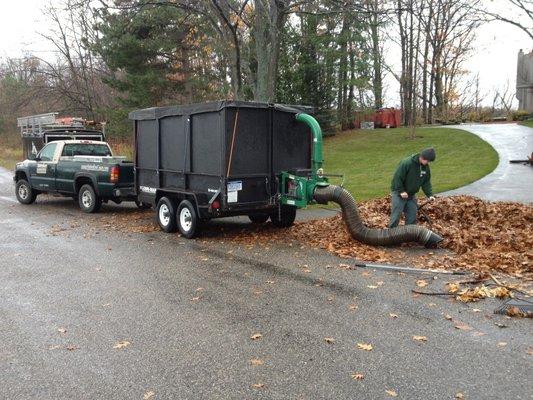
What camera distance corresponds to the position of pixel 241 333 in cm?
535

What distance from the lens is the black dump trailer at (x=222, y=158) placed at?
32.3 ft

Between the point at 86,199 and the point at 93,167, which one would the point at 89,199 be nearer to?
the point at 86,199

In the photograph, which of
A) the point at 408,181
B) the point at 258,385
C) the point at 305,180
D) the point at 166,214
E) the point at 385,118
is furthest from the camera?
the point at 385,118

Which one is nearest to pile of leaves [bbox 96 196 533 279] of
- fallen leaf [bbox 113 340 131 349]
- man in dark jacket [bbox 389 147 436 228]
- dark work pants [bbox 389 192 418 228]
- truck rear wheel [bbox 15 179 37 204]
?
dark work pants [bbox 389 192 418 228]

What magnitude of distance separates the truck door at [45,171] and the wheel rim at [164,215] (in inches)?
207

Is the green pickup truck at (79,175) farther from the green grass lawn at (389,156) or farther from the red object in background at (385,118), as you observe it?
the red object in background at (385,118)

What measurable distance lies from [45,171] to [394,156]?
54.8ft

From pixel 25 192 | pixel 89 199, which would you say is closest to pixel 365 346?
pixel 89 199

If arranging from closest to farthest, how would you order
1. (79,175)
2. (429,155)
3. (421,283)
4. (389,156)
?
1. (421,283)
2. (429,155)
3. (79,175)
4. (389,156)

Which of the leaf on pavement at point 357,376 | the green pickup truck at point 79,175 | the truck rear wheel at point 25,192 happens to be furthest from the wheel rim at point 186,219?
the truck rear wheel at point 25,192

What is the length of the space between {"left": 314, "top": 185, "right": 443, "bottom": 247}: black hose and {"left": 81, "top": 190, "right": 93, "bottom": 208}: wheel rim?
7132 millimetres

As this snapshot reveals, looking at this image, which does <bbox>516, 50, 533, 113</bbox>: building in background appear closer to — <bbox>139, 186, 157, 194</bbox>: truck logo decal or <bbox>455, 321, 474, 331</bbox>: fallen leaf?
<bbox>139, 186, 157, 194</bbox>: truck logo decal

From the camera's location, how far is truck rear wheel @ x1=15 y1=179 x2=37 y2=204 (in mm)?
16141

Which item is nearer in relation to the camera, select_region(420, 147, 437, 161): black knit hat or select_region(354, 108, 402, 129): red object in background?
select_region(420, 147, 437, 161): black knit hat
